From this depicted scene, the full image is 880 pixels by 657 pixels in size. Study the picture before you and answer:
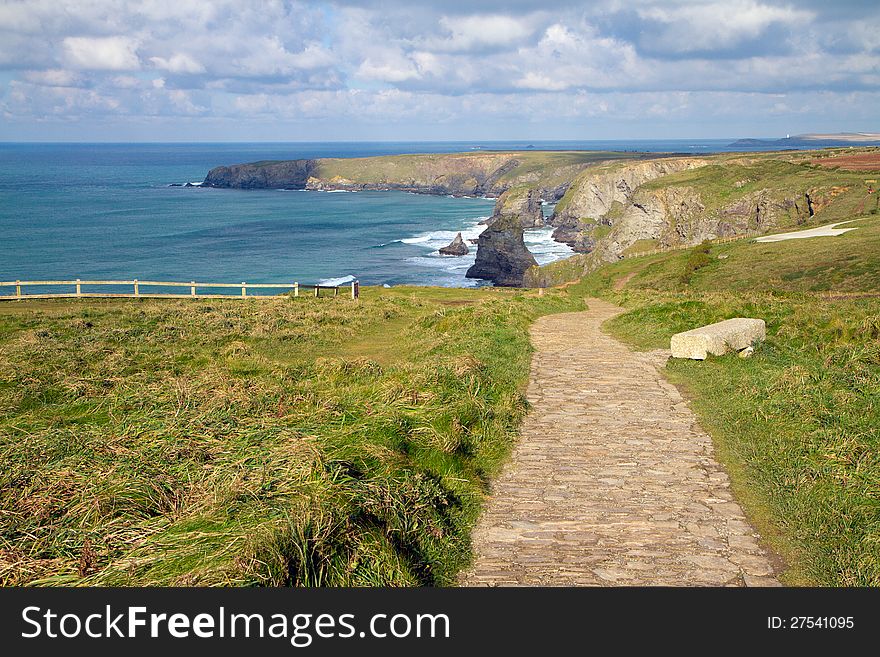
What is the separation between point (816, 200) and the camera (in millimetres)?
56781

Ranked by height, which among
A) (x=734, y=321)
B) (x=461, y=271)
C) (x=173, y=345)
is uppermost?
(x=734, y=321)

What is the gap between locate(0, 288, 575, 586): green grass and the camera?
574 centimetres

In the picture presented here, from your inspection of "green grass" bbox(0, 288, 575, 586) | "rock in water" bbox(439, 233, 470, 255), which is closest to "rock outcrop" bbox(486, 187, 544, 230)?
"rock in water" bbox(439, 233, 470, 255)

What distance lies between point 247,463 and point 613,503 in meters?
4.01

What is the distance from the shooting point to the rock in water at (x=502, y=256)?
313ft

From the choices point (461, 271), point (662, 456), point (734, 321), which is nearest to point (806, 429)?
point (662, 456)

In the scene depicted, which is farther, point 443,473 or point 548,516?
point 443,473

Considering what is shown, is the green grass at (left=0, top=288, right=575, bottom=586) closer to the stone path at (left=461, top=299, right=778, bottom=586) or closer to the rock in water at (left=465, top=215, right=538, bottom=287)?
the stone path at (left=461, top=299, right=778, bottom=586)

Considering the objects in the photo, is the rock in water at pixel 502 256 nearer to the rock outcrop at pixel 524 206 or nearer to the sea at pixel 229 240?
the sea at pixel 229 240

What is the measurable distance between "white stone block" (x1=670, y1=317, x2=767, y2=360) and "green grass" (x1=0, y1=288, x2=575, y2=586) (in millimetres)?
3197

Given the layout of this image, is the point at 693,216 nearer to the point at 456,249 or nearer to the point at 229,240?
the point at 456,249

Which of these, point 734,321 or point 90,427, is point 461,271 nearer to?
point 734,321

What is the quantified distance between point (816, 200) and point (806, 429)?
180 feet

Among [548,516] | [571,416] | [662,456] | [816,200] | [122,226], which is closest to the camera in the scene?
[548,516]
